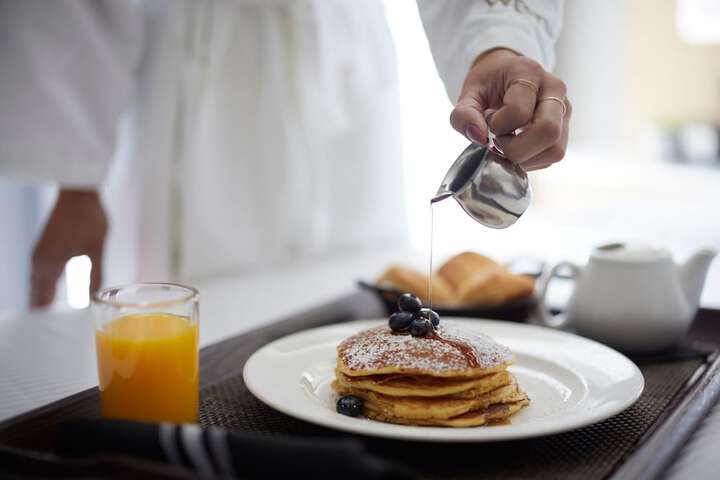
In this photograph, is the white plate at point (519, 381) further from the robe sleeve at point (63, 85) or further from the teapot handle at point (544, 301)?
the robe sleeve at point (63, 85)

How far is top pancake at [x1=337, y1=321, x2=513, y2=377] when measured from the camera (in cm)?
80

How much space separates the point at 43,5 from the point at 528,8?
967mm

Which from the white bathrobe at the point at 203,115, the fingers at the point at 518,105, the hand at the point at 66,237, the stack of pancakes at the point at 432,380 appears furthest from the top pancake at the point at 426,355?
the hand at the point at 66,237

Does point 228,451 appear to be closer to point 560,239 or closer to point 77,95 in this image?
point 77,95

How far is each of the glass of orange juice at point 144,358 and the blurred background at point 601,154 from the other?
0.95m

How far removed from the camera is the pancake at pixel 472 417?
0.79m

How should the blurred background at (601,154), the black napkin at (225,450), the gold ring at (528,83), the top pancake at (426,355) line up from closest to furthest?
the black napkin at (225,450)
the top pancake at (426,355)
the gold ring at (528,83)
the blurred background at (601,154)

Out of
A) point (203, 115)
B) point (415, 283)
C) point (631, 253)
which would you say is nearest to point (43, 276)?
point (203, 115)

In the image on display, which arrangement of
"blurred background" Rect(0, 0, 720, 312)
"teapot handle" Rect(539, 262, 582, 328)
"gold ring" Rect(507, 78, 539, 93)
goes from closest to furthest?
"gold ring" Rect(507, 78, 539, 93) < "teapot handle" Rect(539, 262, 582, 328) < "blurred background" Rect(0, 0, 720, 312)

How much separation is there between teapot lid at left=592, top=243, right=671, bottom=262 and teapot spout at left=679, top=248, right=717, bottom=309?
0.13ft

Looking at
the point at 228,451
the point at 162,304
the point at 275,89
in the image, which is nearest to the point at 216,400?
the point at 162,304

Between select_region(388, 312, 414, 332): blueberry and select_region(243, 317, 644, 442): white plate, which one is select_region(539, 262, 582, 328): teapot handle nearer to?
select_region(243, 317, 644, 442): white plate

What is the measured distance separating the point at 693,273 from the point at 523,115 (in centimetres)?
41

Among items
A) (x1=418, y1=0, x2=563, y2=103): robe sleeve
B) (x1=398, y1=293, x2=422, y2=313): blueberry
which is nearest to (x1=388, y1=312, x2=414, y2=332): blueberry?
(x1=398, y1=293, x2=422, y2=313): blueberry
